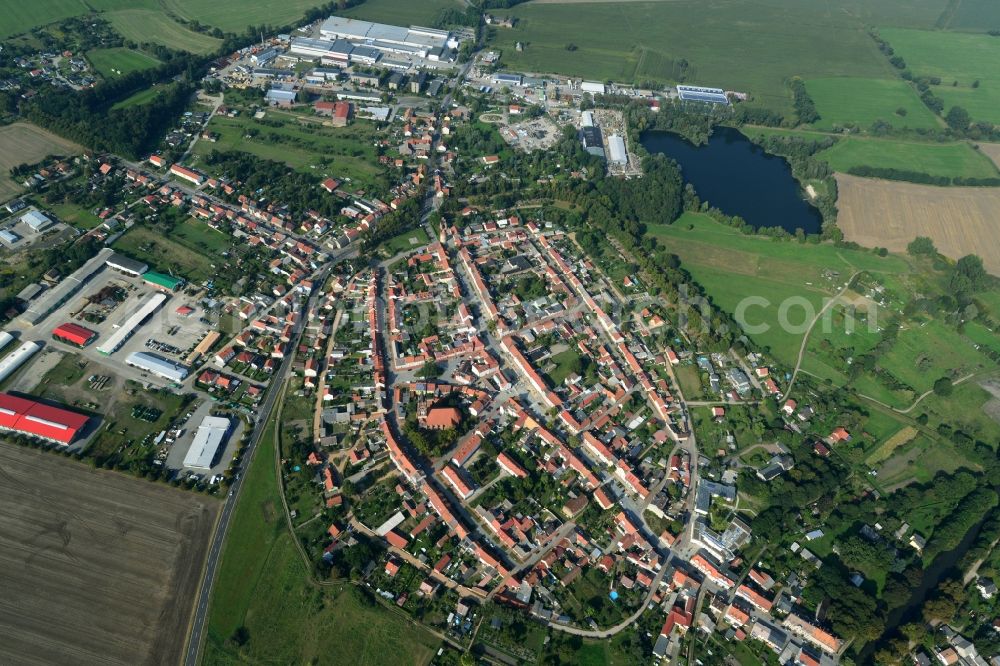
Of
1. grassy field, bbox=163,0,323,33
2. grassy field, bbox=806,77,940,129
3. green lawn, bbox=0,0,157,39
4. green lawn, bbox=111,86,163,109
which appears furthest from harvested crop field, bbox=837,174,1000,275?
green lawn, bbox=0,0,157,39

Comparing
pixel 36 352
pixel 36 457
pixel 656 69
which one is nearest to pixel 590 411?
pixel 36 457

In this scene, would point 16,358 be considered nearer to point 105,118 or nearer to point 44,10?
point 105,118

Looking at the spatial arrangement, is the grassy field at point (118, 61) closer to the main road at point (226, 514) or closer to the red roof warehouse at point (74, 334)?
the red roof warehouse at point (74, 334)

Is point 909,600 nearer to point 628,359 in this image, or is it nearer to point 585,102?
point 628,359

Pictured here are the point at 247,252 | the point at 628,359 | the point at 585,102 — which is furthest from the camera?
the point at 585,102

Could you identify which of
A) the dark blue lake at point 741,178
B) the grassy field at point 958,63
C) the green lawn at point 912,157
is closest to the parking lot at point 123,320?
the dark blue lake at point 741,178
